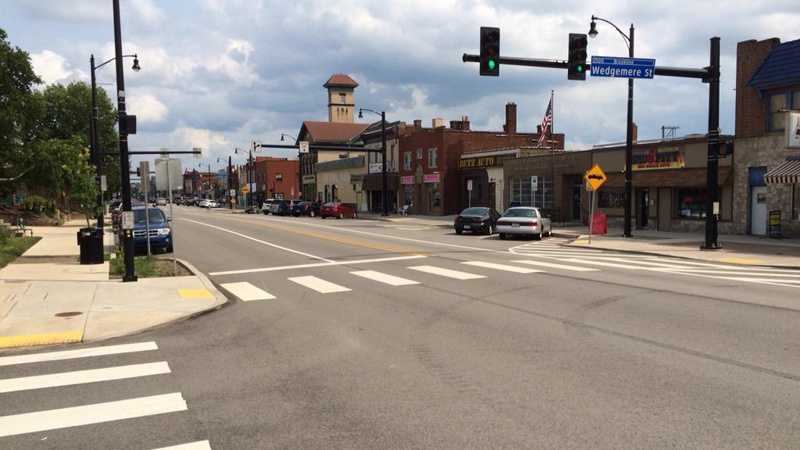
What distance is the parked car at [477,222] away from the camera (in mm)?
32031

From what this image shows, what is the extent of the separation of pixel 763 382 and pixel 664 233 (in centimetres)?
2534

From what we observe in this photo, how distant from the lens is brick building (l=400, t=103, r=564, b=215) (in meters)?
51.7

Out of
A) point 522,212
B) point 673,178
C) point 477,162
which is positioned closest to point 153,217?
point 522,212

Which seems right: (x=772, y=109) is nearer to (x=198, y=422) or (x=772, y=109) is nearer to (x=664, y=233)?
(x=664, y=233)

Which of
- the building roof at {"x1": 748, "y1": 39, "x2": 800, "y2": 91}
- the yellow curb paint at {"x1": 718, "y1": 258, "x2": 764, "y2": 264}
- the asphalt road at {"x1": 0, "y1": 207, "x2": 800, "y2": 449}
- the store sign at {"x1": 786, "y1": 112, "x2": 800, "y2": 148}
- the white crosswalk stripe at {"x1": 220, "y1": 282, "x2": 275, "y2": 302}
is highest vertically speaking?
the building roof at {"x1": 748, "y1": 39, "x2": 800, "y2": 91}

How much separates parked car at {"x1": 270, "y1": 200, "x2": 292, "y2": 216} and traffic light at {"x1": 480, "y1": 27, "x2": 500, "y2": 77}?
49.3m

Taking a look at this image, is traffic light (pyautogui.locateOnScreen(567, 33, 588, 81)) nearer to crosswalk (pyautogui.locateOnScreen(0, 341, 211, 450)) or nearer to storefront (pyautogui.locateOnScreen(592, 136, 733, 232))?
storefront (pyautogui.locateOnScreen(592, 136, 733, 232))

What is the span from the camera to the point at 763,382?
6.21m

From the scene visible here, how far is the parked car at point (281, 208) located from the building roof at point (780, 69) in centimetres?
4664

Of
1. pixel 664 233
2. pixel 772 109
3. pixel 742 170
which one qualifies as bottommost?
pixel 664 233

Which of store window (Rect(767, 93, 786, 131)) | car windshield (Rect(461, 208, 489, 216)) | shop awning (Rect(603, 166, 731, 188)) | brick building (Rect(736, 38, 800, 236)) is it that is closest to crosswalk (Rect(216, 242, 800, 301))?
brick building (Rect(736, 38, 800, 236))

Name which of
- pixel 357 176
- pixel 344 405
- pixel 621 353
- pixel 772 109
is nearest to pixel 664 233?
pixel 772 109

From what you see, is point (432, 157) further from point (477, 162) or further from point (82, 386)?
point (82, 386)

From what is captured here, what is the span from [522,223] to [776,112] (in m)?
11.0
